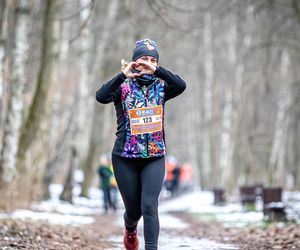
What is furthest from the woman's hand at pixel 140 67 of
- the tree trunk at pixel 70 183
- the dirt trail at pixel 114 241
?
the tree trunk at pixel 70 183

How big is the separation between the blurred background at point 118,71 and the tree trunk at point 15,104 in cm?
2

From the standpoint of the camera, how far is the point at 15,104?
1423 cm

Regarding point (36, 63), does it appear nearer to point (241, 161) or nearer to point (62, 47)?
point (62, 47)

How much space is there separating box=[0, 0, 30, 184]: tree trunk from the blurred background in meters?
0.02

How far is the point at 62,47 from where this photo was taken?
24.3m

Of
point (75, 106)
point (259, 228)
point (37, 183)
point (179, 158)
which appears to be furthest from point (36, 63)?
point (179, 158)

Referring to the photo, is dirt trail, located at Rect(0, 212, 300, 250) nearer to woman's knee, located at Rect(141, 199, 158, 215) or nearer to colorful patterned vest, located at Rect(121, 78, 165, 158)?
woman's knee, located at Rect(141, 199, 158, 215)

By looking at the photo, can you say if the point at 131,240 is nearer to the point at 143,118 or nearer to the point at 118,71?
the point at 143,118

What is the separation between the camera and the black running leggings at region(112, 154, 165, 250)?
662 cm

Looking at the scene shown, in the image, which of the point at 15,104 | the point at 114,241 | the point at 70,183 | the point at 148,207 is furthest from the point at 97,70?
the point at 148,207

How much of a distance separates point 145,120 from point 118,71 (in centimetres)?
2662

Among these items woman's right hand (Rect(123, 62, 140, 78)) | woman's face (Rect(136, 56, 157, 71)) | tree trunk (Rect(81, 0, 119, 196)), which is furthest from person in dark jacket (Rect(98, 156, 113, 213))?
woman's right hand (Rect(123, 62, 140, 78))

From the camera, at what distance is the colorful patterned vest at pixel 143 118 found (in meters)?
6.77

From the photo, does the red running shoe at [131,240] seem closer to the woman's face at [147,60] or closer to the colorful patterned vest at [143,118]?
the colorful patterned vest at [143,118]
